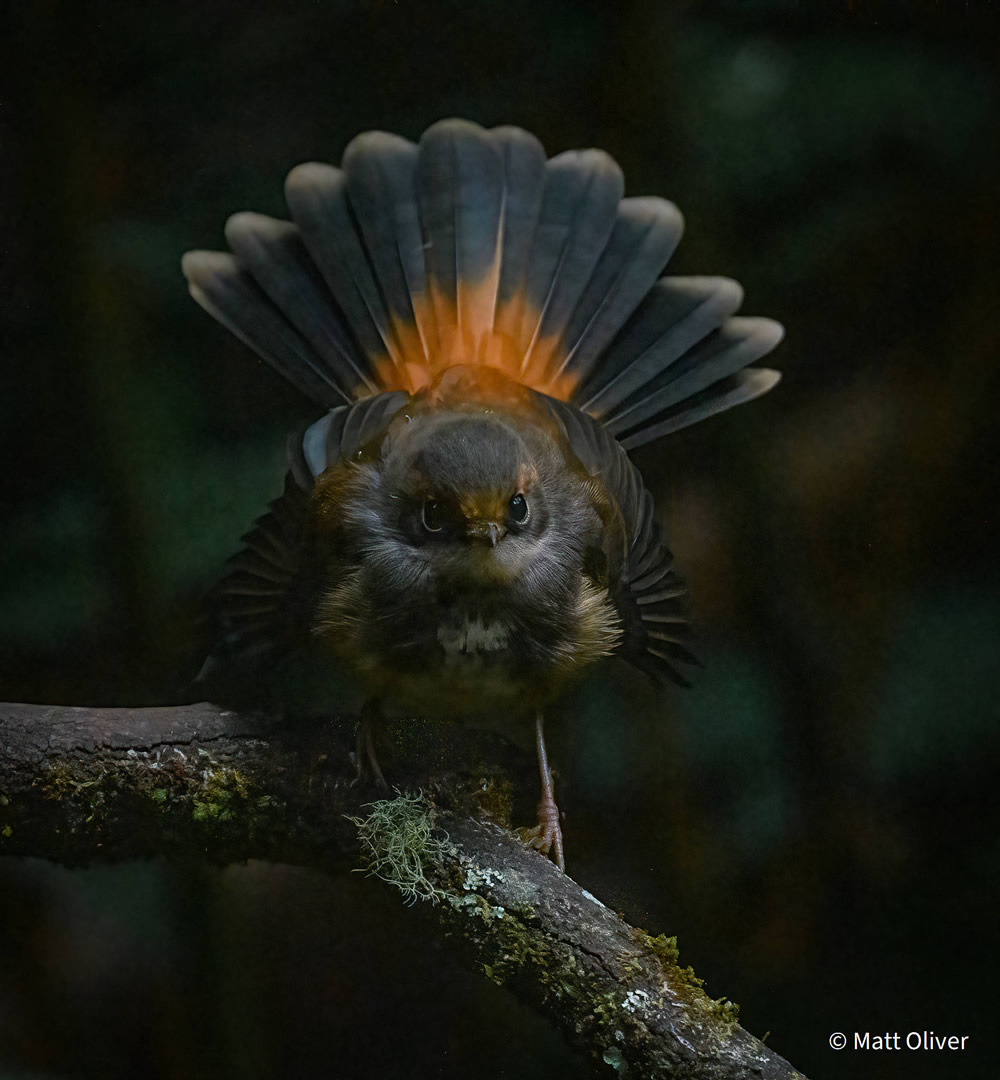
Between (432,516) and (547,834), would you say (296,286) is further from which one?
(547,834)

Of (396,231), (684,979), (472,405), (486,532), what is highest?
(396,231)

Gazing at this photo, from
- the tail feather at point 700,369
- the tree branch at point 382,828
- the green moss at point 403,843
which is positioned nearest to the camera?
the tree branch at point 382,828

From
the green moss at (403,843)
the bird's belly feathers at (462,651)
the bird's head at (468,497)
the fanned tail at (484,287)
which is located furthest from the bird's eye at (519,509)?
the green moss at (403,843)

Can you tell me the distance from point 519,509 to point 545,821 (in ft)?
1.45

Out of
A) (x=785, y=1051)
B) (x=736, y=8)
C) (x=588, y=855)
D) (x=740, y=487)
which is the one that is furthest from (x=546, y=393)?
(x=785, y=1051)

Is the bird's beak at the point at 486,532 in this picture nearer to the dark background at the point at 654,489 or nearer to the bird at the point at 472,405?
the bird at the point at 472,405

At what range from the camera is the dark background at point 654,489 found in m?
1.31

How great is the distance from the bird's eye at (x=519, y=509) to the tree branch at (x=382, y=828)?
313 millimetres

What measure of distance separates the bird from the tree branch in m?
0.07

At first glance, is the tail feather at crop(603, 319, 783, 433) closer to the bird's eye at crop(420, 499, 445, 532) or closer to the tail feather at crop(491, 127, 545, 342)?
the tail feather at crop(491, 127, 545, 342)

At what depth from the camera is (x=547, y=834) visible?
4.62 feet

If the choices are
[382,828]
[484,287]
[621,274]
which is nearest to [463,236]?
[484,287]

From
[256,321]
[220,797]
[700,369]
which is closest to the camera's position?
[220,797]

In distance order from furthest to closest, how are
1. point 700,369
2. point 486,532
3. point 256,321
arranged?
1. point 700,369
2. point 256,321
3. point 486,532
